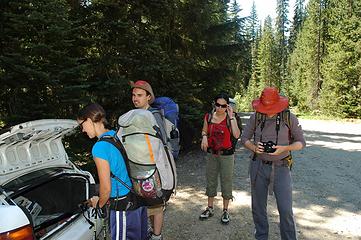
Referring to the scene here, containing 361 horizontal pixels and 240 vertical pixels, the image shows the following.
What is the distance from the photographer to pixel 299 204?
21.7 ft

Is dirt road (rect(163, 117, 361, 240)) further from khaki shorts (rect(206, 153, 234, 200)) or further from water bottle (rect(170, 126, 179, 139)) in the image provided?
water bottle (rect(170, 126, 179, 139))

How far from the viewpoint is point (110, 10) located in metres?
8.94

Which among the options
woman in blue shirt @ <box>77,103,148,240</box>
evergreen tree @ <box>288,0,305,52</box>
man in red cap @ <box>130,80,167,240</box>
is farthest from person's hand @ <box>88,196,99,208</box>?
evergreen tree @ <box>288,0,305,52</box>

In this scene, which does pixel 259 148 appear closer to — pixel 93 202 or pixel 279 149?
pixel 279 149

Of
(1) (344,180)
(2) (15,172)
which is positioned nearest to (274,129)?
(2) (15,172)

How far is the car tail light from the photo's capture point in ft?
7.86

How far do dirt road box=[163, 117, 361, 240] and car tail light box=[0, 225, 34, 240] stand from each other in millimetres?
2893

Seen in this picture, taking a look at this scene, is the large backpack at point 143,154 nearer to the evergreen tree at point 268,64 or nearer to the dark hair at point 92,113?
the dark hair at point 92,113

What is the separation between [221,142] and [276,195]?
1443 millimetres

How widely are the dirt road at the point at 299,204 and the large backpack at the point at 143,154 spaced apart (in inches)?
87.0

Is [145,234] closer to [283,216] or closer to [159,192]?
[159,192]

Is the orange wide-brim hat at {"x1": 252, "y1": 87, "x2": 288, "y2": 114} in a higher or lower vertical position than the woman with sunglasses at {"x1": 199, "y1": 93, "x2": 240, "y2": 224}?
higher

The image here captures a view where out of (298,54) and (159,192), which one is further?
(298,54)

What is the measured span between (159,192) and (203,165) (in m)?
6.80
